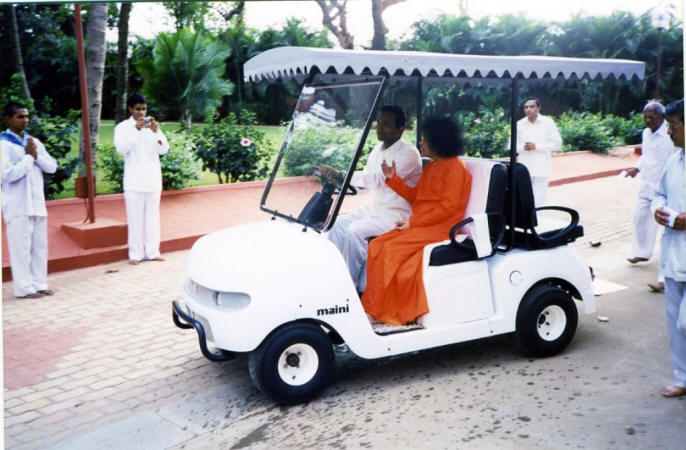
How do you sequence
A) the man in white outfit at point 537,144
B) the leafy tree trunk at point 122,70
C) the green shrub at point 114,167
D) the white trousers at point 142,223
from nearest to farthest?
1. the white trousers at point 142,223
2. the man in white outfit at point 537,144
3. the green shrub at point 114,167
4. the leafy tree trunk at point 122,70

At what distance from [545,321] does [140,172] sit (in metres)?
4.87

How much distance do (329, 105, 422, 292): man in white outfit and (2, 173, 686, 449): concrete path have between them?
2.83ft

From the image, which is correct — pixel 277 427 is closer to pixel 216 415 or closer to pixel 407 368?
pixel 216 415

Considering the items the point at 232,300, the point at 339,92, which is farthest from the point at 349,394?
the point at 339,92

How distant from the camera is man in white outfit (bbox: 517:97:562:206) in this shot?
319 inches

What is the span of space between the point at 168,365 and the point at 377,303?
5.30 ft

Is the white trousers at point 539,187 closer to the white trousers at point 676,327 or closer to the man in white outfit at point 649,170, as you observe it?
the man in white outfit at point 649,170

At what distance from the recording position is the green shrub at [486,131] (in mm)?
5297

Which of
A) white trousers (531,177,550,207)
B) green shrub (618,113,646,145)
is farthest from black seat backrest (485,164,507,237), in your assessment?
green shrub (618,113,646,145)

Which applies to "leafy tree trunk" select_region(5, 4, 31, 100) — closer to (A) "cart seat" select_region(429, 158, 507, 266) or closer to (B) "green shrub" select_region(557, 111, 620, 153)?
(A) "cart seat" select_region(429, 158, 507, 266)

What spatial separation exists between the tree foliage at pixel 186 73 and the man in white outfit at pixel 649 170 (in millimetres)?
15895

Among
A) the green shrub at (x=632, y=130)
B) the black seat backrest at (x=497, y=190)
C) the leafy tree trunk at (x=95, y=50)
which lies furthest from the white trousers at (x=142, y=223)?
the green shrub at (x=632, y=130)

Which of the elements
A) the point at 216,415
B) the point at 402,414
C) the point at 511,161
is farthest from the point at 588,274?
the point at 216,415

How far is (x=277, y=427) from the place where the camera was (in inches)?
152
